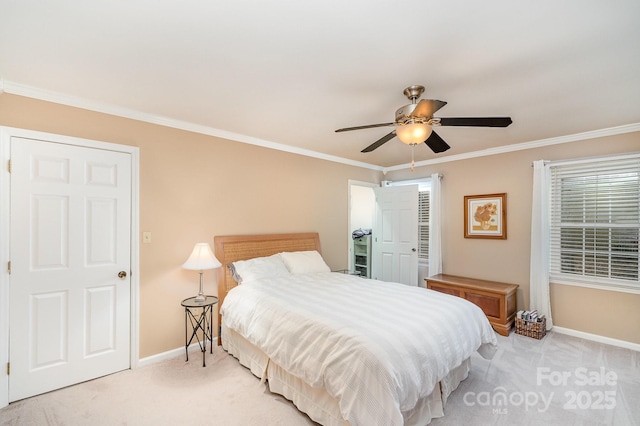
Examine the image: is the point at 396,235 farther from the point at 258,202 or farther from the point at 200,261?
the point at 200,261

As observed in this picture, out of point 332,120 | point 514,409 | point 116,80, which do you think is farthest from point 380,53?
point 514,409

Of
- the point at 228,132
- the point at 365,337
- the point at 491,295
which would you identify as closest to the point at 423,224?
the point at 491,295

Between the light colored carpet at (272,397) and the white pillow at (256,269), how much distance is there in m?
0.85

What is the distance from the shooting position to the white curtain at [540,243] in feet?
12.0

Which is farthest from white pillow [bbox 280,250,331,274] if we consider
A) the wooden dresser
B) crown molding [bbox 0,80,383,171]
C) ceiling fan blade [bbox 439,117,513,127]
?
ceiling fan blade [bbox 439,117,513,127]

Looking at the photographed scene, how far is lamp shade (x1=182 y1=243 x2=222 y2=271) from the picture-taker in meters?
2.86

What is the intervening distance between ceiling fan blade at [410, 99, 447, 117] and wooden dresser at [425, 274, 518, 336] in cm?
280

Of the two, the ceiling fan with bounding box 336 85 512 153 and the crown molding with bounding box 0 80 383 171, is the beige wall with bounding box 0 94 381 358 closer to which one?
the crown molding with bounding box 0 80 383 171

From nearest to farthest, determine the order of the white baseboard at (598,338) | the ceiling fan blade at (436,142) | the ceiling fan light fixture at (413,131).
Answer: the ceiling fan light fixture at (413,131), the ceiling fan blade at (436,142), the white baseboard at (598,338)

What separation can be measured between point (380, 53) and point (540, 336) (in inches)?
147

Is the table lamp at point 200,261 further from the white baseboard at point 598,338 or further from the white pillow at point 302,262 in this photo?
the white baseboard at point 598,338

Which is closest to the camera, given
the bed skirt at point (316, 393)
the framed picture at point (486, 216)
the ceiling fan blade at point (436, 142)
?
the bed skirt at point (316, 393)

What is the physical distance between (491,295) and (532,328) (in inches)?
21.2

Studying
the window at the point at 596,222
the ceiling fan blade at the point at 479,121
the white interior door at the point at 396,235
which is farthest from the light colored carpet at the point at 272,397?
the ceiling fan blade at the point at 479,121
